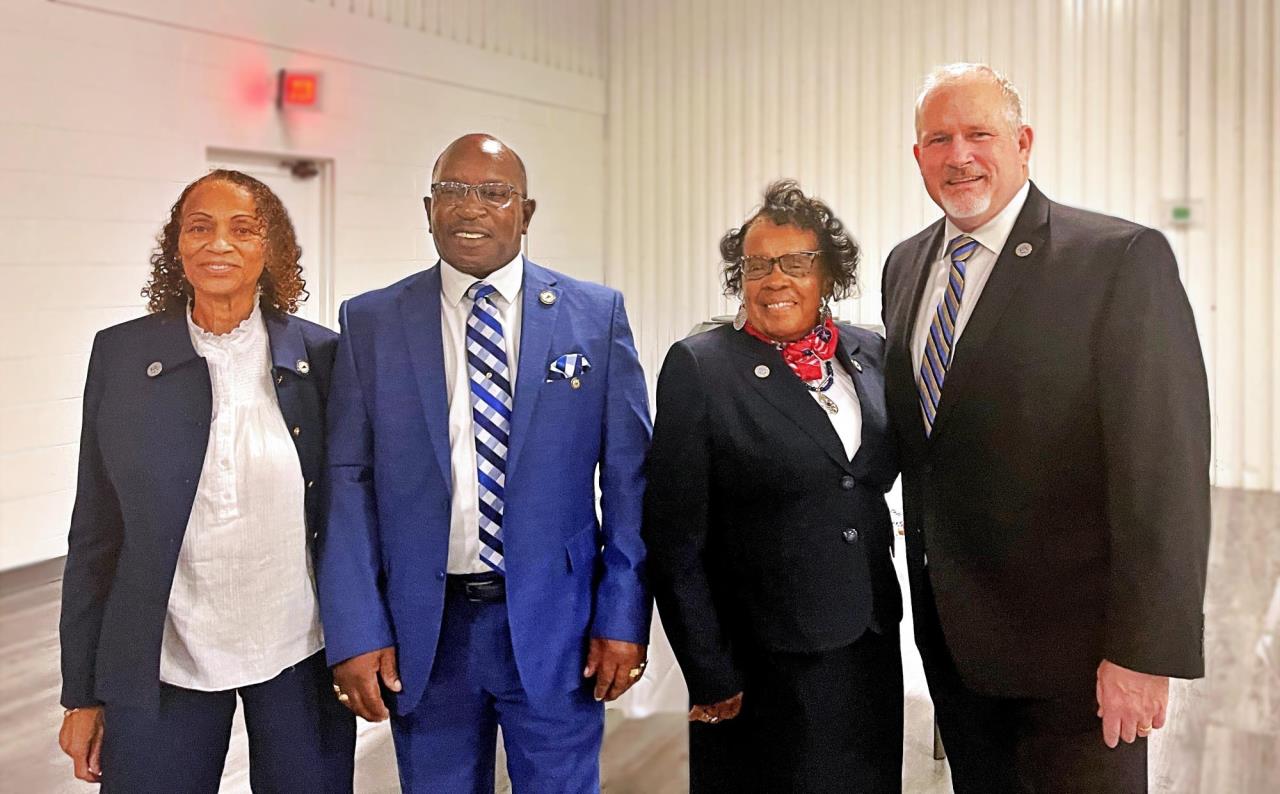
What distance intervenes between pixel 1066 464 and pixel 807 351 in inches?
17.3

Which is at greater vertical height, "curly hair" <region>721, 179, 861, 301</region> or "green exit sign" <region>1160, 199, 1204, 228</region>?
"green exit sign" <region>1160, 199, 1204, 228</region>

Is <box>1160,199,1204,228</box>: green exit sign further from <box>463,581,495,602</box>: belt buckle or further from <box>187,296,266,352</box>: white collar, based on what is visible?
<box>187,296,266,352</box>: white collar

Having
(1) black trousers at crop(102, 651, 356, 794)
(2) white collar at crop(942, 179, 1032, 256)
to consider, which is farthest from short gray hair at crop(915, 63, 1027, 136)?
(1) black trousers at crop(102, 651, 356, 794)

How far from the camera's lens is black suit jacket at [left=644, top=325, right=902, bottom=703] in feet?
5.70

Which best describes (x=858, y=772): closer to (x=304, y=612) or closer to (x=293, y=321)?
(x=304, y=612)

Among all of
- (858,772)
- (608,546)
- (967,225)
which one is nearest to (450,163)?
(608,546)

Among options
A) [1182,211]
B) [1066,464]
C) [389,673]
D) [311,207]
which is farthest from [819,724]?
[1182,211]

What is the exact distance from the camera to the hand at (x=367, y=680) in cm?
166

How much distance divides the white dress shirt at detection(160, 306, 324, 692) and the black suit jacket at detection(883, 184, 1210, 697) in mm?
1008

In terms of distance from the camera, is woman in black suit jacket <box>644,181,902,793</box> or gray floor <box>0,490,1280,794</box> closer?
woman in black suit jacket <box>644,181,902,793</box>

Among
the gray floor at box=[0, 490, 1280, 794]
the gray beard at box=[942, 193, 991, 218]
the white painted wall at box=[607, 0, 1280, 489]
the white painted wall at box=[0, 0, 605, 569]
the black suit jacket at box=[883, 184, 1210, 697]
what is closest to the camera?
the black suit jacket at box=[883, 184, 1210, 697]

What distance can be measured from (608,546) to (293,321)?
624mm

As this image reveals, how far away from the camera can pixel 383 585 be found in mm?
1716

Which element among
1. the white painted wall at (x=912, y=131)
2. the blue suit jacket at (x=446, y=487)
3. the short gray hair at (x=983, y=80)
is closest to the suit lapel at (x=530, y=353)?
the blue suit jacket at (x=446, y=487)
